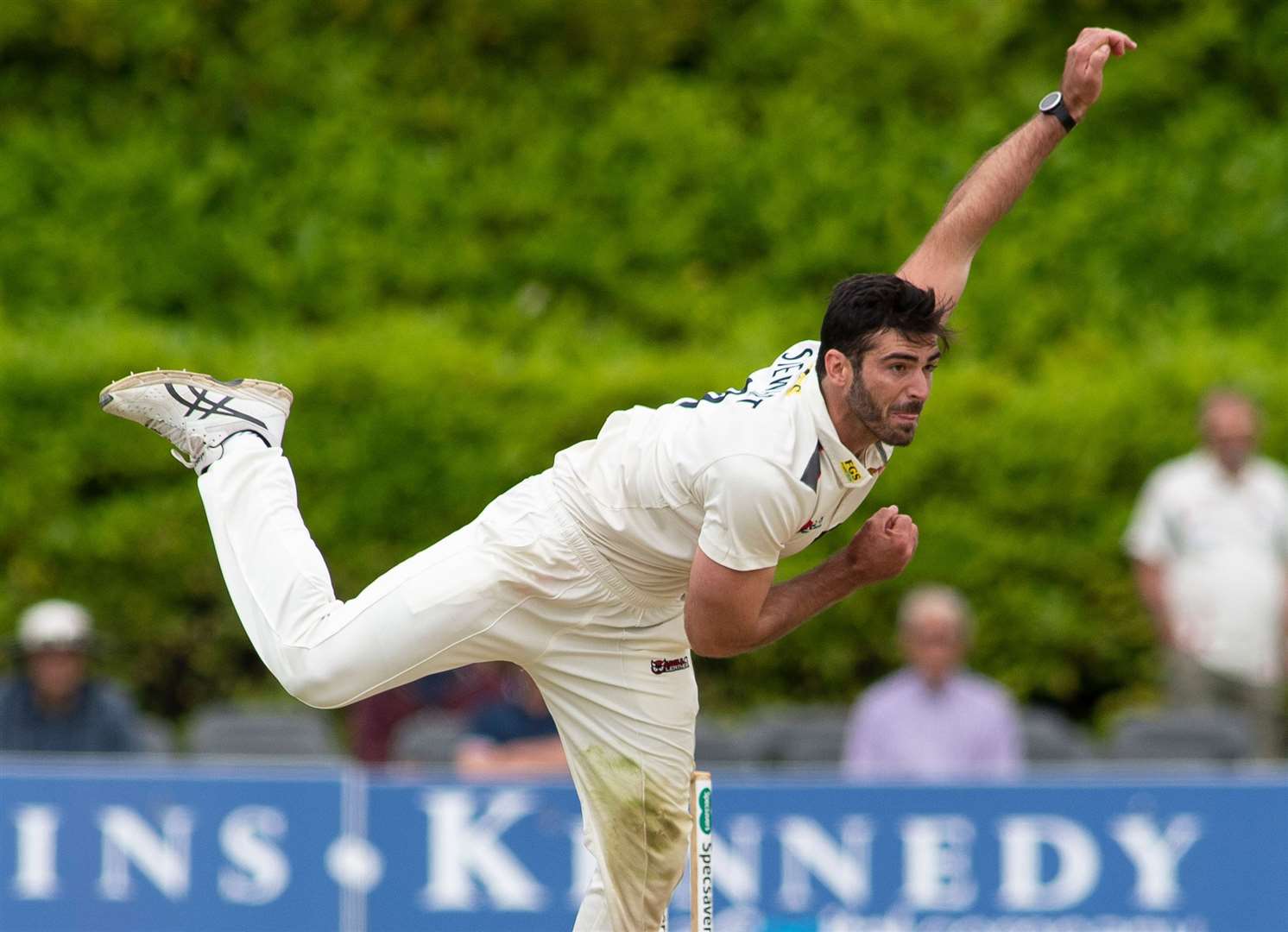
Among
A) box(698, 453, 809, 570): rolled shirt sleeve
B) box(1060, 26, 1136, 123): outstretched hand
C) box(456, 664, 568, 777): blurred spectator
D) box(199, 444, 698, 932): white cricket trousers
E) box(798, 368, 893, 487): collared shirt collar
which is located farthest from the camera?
box(456, 664, 568, 777): blurred spectator

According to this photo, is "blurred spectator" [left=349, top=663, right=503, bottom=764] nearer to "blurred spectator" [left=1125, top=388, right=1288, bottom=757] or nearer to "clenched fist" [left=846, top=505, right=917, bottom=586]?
"blurred spectator" [left=1125, top=388, right=1288, bottom=757]

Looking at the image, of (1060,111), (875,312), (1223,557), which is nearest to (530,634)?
(875,312)

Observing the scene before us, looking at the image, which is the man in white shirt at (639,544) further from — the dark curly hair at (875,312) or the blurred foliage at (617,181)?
the blurred foliage at (617,181)

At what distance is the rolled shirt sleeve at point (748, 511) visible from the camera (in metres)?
4.55

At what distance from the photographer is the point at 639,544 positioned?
491cm

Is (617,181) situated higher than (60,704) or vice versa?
(617,181)

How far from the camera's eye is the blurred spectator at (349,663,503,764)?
9.31m

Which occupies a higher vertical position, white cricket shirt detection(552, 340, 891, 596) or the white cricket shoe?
the white cricket shoe

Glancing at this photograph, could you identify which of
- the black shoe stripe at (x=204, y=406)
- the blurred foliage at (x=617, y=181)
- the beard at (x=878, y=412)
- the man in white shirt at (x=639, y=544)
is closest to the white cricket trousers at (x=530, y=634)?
the man in white shirt at (x=639, y=544)

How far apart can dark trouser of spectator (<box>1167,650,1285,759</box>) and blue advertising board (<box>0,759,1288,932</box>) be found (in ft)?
5.18

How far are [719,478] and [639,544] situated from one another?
394mm

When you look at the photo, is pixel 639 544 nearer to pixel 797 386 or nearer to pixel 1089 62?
pixel 797 386

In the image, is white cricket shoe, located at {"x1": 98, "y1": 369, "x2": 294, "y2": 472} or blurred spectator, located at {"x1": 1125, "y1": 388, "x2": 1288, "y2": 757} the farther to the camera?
blurred spectator, located at {"x1": 1125, "y1": 388, "x2": 1288, "y2": 757}

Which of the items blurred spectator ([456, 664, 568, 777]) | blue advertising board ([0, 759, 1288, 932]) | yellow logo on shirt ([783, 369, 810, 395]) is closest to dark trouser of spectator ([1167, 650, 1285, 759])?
blue advertising board ([0, 759, 1288, 932])
